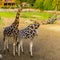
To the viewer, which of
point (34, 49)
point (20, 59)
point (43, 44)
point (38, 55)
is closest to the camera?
point (20, 59)

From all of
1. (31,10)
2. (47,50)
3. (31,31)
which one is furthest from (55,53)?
(31,10)

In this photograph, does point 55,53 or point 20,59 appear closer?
point 20,59

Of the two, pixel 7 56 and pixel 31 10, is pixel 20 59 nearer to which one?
pixel 7 56

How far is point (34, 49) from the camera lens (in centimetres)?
1101

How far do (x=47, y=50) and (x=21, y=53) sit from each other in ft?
4.02

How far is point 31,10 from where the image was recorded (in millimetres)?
28469

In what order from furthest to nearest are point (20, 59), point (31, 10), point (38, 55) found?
point (31, 10)
point (38, 55)
point (20, 59)

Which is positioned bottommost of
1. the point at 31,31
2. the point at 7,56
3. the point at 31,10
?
the point at 31,10

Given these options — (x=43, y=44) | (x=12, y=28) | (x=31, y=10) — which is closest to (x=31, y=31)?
(x=12, y=28)

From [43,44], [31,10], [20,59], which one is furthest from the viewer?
[31,10]

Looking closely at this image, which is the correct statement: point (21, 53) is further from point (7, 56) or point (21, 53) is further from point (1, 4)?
point (1, 4)

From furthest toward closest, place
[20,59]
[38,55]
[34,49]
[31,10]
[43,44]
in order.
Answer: [31,10] → [43,44] → [34,49] → [38,55] → [20,59]

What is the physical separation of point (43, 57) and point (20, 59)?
2.68 ft

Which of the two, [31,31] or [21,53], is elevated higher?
[31,31]
